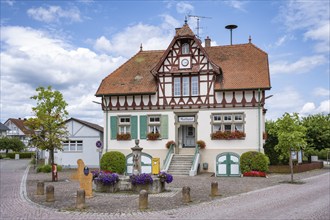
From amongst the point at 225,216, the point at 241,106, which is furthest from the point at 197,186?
the point at 241,106

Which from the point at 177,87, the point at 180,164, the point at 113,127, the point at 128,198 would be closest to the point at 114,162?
the point at 113,127

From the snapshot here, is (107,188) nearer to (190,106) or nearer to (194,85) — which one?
(190,106)

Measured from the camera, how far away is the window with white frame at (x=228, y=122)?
30.0 metres

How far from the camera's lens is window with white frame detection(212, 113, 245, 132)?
30.0 meters

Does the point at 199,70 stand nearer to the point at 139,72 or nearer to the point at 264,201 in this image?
the point at 139,72

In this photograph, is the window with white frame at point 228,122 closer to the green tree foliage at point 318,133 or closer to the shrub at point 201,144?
the shrub at point 201,144

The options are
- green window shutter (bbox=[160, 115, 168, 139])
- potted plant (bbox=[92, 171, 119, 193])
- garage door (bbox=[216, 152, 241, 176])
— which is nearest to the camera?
potted plant (bbox=[92, 171, 119, 193])

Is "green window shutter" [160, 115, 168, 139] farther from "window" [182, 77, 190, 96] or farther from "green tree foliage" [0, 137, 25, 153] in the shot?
"green tree foliage" [0, 137, 25, 153]

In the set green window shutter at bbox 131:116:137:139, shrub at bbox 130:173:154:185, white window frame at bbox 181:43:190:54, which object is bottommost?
shrub at bbox 130:173:154:185

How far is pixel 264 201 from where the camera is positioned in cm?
1595

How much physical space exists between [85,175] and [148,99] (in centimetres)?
1533

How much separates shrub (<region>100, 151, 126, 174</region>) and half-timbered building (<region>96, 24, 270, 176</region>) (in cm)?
72

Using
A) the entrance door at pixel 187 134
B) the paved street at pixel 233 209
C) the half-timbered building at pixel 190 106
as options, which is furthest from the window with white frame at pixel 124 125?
the paved street at pixel 233 209

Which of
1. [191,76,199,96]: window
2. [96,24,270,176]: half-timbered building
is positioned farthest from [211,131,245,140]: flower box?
[191,76,199,96]: window
